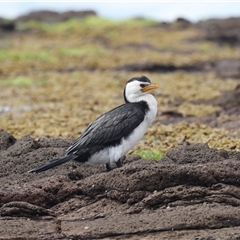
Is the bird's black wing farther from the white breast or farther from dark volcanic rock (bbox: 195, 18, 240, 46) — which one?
dark volcanic rock (bbox: 195, 18, 240, 46)

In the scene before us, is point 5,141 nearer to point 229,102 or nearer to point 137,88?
point 137,88

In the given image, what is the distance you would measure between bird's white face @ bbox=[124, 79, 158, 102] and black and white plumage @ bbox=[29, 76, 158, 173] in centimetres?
12

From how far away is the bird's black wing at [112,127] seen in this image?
8.67m

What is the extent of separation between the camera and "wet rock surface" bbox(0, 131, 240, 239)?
6848mm

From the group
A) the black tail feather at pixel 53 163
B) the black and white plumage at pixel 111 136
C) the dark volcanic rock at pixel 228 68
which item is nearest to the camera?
the black tail feather at pixel 53 163

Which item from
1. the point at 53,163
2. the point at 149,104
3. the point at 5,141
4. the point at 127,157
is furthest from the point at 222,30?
the point at 53,163

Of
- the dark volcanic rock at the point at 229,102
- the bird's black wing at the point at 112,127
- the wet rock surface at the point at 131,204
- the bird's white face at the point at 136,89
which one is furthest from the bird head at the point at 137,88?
the dark volcanic rock at the point at 229,102

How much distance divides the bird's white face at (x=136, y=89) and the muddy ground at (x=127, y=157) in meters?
0.75

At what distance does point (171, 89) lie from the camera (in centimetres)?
2177

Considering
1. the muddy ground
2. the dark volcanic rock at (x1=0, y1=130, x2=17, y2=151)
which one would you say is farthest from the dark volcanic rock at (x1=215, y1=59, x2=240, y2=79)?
the dark volcanic rock at (x1=0, y1=130, x2=17, y2=151)

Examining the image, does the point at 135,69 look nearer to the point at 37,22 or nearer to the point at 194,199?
the point at 194,199

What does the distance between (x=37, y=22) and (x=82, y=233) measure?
47.8m

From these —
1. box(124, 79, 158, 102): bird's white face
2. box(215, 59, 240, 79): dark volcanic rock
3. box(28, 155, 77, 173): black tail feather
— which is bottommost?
box(215, 59, 240, 79): dark volcanic rock

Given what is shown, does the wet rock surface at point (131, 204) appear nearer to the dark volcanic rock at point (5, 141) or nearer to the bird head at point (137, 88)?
the bird head at point (137, 88)
